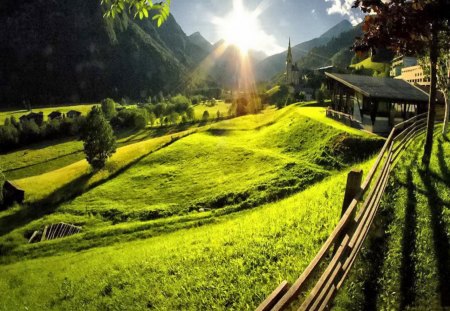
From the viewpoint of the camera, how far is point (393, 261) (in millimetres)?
9016

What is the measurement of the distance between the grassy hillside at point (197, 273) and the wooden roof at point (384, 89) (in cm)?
2485

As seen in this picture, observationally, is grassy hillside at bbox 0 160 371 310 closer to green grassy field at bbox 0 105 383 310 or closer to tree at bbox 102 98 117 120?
green grassy field at bbox 0 105 383 310

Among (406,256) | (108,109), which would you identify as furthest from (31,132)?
(406,256)

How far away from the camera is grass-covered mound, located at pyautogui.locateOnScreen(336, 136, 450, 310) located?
7887 millimetres

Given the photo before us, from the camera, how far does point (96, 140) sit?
188 ft

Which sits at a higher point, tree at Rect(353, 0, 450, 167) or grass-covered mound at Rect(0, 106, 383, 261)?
tree at Rect(353, 0, 450, 167)

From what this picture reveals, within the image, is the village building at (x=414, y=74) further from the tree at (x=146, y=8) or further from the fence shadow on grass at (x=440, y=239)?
the tree at (x=146, y=8)

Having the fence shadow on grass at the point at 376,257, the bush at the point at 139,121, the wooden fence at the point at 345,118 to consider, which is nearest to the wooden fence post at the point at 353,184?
the fence shadow on grass at the point at 376,257

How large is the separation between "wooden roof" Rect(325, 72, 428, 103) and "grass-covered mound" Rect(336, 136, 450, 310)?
26.0 m

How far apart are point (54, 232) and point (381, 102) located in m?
38.6

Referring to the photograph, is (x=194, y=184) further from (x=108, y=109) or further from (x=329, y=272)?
(x=108, y=109)

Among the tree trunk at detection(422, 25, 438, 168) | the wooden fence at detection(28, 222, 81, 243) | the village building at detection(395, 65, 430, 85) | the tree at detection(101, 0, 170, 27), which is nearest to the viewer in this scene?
the tree at detection(101, 0, 170, 27)

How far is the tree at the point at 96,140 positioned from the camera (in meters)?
56.6

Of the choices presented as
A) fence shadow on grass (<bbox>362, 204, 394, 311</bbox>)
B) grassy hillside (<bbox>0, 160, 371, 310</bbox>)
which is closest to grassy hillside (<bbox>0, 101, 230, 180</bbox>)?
grassy hillside (<bbox>0, 160, 371, 310</bbox>)
